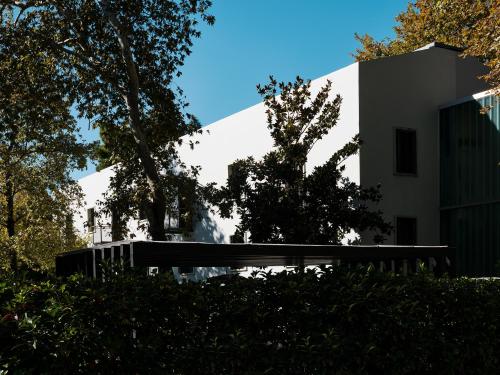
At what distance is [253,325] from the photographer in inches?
273

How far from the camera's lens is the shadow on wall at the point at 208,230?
30.8 meters

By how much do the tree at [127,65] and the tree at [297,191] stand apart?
3488 millimetres

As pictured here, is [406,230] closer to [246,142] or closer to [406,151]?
[406,151]

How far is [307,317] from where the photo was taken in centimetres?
712

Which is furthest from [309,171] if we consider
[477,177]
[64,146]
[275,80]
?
[64,146]

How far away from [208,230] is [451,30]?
50.1ft

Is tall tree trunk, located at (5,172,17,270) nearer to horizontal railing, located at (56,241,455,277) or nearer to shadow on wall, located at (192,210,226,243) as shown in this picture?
shadow on wall, located at (192,210,226,243)

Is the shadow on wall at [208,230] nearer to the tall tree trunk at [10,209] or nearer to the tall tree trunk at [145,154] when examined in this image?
the tall tree trunk at [145,154]

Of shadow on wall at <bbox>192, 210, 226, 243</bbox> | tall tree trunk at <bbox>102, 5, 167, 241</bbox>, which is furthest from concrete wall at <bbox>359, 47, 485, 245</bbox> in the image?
shadow on wall at <bbox>192, 210, 226, 243</bbox>

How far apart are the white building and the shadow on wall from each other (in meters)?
5.97

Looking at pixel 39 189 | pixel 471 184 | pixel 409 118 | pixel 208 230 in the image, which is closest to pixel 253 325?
pixel 471 184

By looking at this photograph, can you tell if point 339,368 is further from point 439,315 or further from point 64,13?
point 64,13

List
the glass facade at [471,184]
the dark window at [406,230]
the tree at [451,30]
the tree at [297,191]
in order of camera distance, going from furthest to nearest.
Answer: the dark window at [406,230]
the glass facade at [471,184]
the tree at [297,191]
the tree at [451,30]

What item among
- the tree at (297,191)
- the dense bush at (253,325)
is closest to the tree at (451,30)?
the tree at (297,191)
